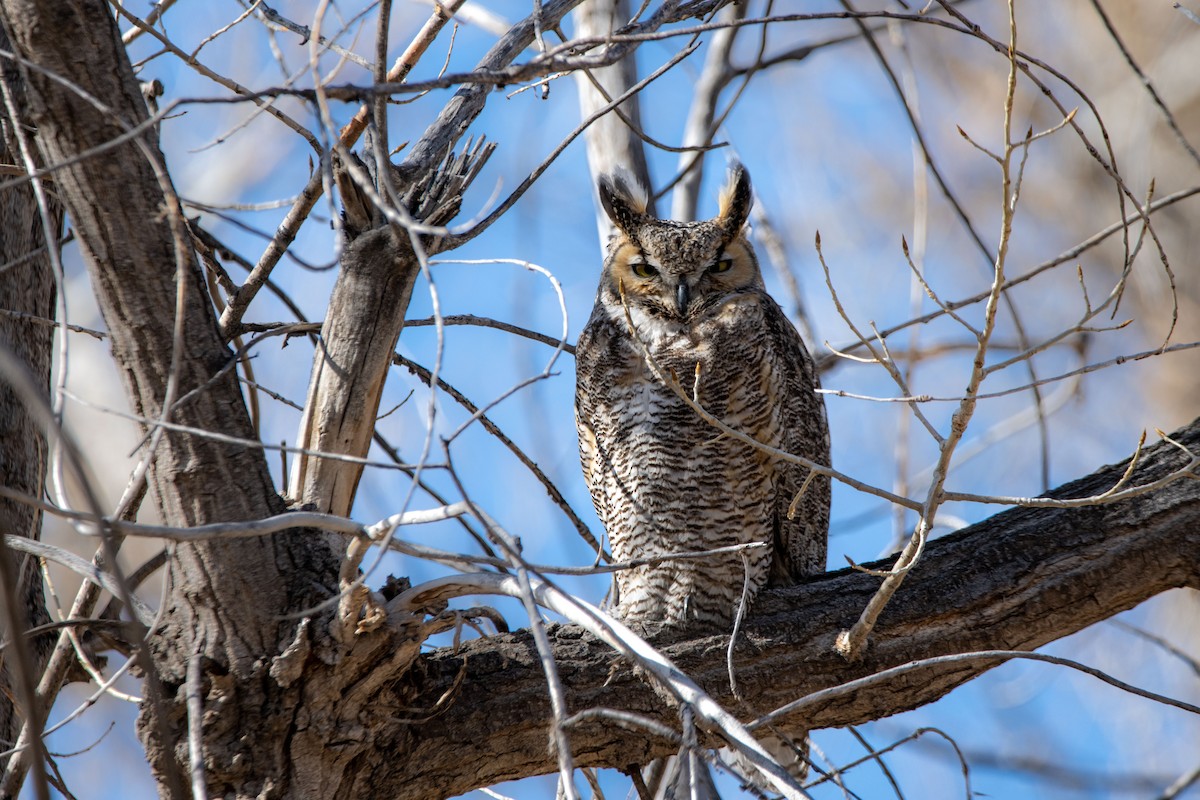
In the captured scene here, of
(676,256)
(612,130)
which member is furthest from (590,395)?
(612,130)

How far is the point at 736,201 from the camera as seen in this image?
3.47m

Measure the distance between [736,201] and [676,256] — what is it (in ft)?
1.13

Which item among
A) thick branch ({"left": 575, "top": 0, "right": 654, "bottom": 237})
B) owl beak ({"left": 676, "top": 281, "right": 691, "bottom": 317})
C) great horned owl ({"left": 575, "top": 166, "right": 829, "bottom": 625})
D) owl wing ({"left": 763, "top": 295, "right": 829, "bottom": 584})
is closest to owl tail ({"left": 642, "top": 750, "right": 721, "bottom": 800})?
great horned owl ({"left": 575, "top": 166, "right": 829, "bottom": 625})

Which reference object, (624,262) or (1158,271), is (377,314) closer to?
(624,262)

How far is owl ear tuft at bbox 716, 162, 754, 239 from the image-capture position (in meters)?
3.44

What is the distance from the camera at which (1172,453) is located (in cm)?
258

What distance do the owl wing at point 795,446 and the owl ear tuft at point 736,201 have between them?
11.1 inches

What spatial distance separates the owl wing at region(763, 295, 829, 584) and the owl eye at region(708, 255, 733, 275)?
154 millimetres

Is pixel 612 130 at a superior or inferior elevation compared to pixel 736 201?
superior

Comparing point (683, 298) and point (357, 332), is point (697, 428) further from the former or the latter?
point (357, 332)

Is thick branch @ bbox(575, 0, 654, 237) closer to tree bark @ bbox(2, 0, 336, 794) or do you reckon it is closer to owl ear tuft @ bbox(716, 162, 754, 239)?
owl ear tuft @ bbox(716, 162, 754, 239)

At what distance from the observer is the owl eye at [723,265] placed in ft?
11.0

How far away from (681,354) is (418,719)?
1.35 metres

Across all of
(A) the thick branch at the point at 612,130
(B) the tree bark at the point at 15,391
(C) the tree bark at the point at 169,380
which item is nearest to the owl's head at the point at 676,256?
(A) the thick branch at the point at 612,130
